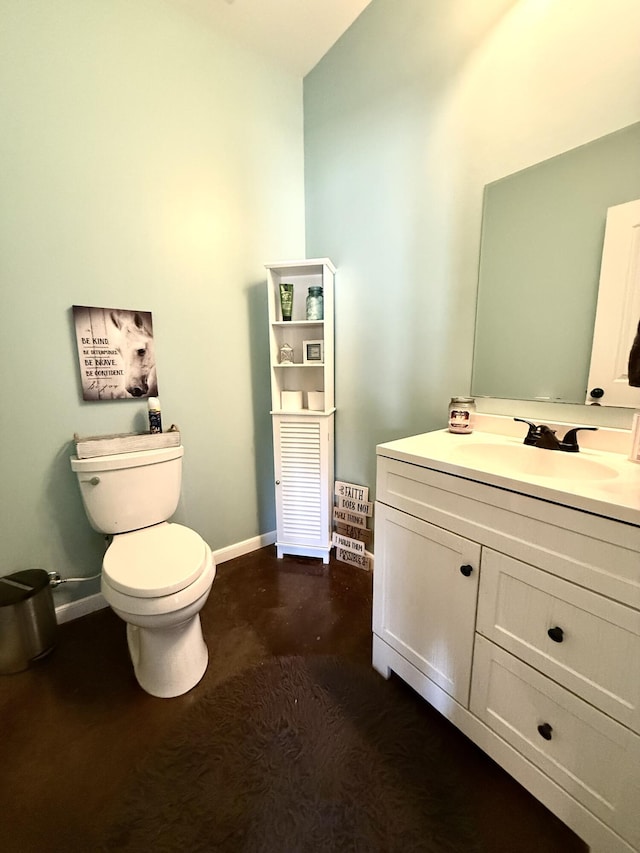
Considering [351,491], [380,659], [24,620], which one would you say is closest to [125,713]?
[24,620]

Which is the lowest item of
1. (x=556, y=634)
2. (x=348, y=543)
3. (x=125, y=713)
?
(x=125, y=713)

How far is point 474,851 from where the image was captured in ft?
2.63

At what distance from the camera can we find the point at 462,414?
4.39 feet

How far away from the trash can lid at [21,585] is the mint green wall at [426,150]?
1.52m

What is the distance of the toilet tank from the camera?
4.58ft

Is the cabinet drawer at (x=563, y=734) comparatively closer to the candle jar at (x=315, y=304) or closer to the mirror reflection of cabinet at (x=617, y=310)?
the mirror reflection of cabinet at (x=617, y=310)

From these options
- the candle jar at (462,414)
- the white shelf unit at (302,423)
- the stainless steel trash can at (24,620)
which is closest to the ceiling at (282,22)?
the white shelf unit at (302,423)

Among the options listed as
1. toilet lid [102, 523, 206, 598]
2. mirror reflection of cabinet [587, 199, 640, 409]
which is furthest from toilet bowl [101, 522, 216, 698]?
mirror reflection of cabinet [587, 199, 640, 409]

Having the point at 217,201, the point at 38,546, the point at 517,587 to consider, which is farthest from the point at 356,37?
the point at 38,546

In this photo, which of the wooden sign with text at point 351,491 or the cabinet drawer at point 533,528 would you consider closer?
the cabinet drawer at point 533,528

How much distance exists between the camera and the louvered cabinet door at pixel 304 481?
191 cm

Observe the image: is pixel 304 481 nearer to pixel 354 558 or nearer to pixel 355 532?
pixel 355 532

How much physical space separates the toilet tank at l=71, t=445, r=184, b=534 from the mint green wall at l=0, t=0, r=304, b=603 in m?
0.22

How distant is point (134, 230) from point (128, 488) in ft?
3.90
